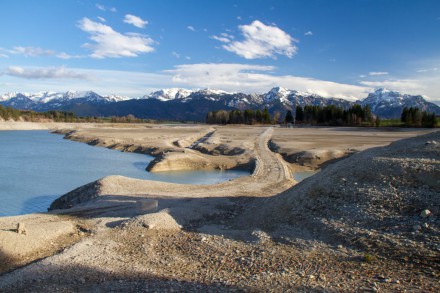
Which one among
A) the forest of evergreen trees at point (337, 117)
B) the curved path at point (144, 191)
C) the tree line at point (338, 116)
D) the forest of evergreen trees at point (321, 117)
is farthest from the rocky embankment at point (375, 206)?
the forest of evergreen trees at point (321, 117)

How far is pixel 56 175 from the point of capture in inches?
1823

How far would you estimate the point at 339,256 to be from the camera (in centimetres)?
1454

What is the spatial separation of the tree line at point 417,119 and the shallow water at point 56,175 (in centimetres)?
9560

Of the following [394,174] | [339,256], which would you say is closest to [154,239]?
[339,256]

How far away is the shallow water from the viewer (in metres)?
33.5

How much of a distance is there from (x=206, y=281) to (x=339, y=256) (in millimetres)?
5537

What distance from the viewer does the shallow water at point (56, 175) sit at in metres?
33.5

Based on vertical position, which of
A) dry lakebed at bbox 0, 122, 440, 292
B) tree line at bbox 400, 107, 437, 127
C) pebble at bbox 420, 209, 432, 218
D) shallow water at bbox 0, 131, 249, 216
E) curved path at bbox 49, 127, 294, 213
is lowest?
shallow water at bbox 0, 131, 249, 216

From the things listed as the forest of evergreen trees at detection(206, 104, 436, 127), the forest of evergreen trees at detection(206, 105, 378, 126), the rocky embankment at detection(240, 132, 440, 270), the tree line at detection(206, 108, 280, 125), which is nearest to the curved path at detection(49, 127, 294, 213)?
the rocky embankment at detection(240, 132, 440, 270)

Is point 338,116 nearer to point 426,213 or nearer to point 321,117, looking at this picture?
point 321,117

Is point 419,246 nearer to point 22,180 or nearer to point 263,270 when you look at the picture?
point 263,270

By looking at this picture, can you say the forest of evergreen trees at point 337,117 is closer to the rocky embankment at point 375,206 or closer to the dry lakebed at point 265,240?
the dry lakebed at point 265,240

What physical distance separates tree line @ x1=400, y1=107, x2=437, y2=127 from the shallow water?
9560 cm

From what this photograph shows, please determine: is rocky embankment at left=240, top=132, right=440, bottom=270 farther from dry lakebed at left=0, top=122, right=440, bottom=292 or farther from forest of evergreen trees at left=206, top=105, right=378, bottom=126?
forest of evergreen trees at left=206, top=105, right=378, bottom=126
